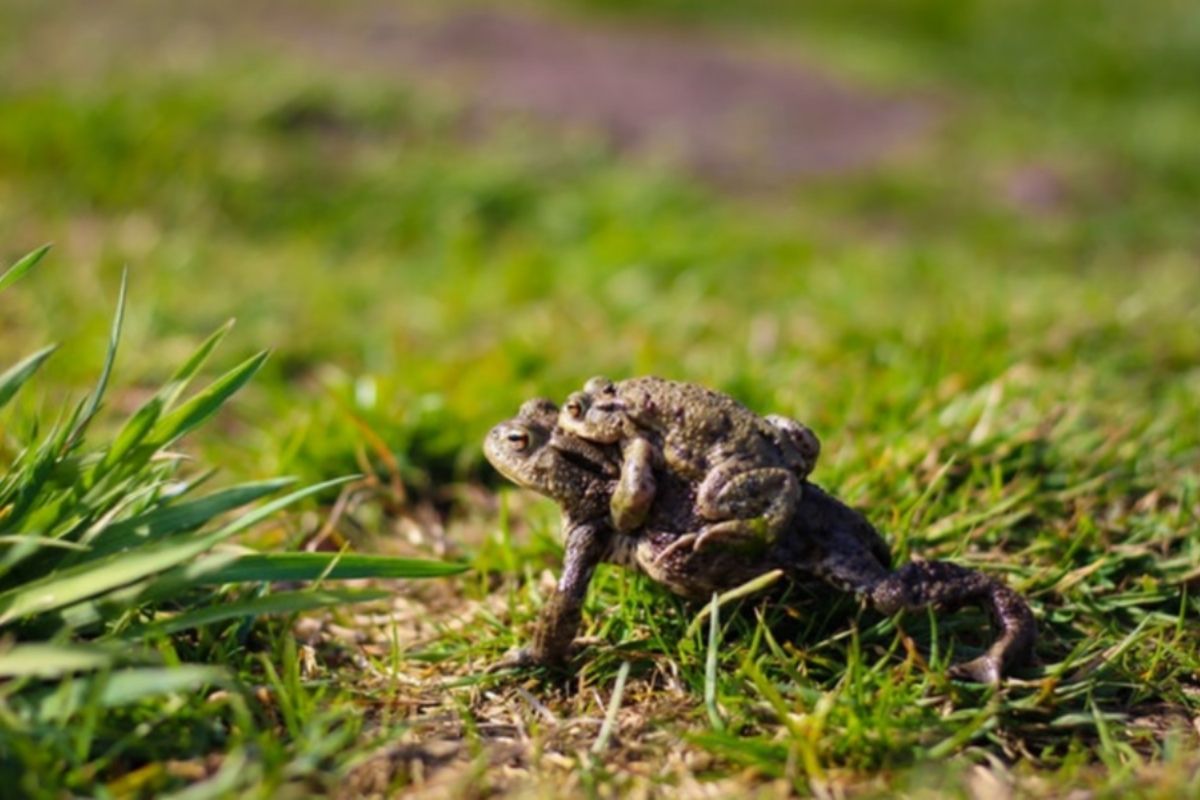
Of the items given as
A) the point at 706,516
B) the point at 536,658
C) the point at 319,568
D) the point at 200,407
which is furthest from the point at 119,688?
the point at 706,516

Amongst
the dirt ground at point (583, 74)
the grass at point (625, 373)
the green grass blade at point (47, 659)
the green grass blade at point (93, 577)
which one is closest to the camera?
the green grass blade at point (47, 659)

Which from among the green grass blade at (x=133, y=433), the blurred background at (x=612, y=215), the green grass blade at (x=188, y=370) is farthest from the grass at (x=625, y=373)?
the green grass blade at (x=188, y=370)

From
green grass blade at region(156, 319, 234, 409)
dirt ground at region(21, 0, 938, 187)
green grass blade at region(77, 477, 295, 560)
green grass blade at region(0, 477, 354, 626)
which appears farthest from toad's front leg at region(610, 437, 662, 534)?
dirt ground at region(21, 0, 938, 187)

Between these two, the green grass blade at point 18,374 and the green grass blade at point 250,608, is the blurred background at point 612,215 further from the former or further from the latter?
the green grass blade at point 250,608

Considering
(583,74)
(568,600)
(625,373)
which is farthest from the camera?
(583,74)

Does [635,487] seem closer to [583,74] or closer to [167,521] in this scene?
[167,521]

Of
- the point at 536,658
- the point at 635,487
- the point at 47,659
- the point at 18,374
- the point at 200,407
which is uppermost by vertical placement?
the point at 18,374

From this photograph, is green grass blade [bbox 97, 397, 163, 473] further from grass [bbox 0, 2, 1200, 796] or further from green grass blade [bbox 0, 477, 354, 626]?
grass [bbox 0, 2, 1200, 796]
